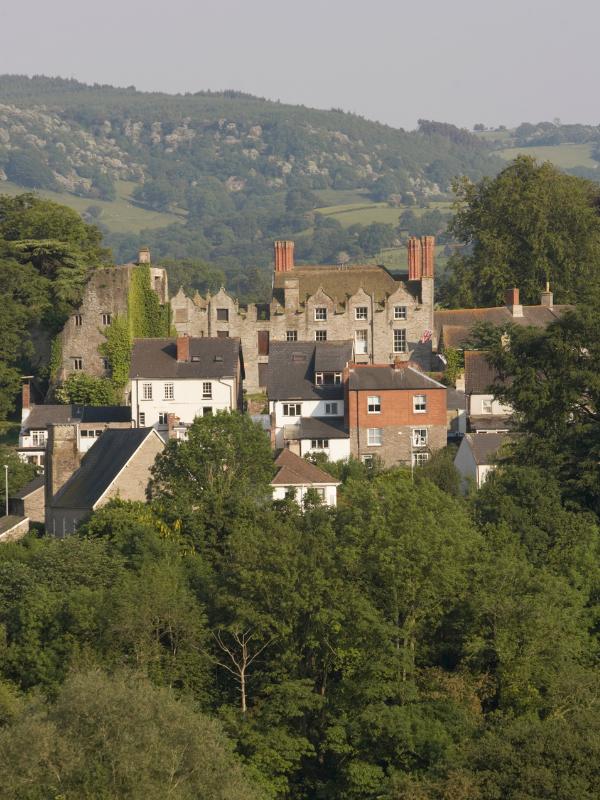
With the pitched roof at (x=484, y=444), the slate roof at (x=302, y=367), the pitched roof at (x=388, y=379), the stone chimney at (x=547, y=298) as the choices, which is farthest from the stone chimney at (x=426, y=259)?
the pitched roof at (x=484, y=444)

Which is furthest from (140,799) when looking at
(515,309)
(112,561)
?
(515,309)

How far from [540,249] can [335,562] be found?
112ft

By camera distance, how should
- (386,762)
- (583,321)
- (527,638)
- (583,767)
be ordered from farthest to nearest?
(583,321)
(527,638)
(386,762)
(583,767)

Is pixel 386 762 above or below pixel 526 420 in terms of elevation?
below

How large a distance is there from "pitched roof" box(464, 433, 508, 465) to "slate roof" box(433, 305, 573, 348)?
917 cm

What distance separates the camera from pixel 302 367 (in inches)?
2409

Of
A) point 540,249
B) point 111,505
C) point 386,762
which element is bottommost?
point 386,762

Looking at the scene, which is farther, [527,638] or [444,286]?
[444,286]

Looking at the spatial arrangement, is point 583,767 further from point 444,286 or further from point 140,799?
point 444,286

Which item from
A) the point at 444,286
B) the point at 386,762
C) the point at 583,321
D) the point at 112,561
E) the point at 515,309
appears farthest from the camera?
the point at 444,286

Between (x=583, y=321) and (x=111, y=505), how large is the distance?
1381 centimetres

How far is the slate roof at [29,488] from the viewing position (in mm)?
56531

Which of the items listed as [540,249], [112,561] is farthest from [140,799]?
[540,249]

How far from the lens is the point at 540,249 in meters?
72.1
